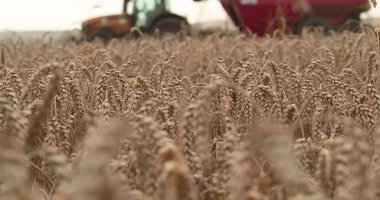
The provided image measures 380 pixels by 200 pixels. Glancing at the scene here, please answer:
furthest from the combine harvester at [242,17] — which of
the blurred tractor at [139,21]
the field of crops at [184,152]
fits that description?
the field of crops at [184,152]

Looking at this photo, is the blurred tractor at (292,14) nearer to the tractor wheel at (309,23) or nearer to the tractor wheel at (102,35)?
the tractor wheel at (309,23)

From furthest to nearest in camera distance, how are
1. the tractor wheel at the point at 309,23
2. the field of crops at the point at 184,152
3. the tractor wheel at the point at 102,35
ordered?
the tractor wheel at the point at 102,35, the tractor wheel at the point at 309,23, the field of crops at the point at 184,152

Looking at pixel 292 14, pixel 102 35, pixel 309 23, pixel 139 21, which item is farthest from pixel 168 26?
pixel 309 23

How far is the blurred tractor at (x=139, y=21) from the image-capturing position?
1384cm

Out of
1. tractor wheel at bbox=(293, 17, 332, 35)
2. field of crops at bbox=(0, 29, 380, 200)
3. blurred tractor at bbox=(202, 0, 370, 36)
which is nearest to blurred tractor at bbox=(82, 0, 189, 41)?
blurred tractor at bbox=(202, 0, 370, 36)

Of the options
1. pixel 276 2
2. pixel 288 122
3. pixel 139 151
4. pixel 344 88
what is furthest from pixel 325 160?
pixel 276 2

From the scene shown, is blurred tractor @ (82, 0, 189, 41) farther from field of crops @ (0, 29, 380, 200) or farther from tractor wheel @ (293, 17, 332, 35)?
field of crops @ (0, 29, 380, 200)

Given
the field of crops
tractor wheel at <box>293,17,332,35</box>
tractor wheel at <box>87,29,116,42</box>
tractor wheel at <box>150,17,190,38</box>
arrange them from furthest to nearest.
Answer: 1. tractor wheel at <box>87,29,116,42</box>
2. tractor wheel at <box>150,17,190,38</box>
3. tractor wheel at <box>293,17,332,35</box>
4. the field of crops

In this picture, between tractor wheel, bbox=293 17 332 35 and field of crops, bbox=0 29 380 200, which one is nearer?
field of crops, bbox=0 29 380 200

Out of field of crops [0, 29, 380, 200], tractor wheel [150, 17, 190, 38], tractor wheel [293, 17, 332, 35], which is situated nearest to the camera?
field of crops [0, 29, 380, 200]

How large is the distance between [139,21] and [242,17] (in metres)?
2.12

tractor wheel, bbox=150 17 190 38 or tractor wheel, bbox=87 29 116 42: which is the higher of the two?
tractor wheel, bbox=150 17 190 38

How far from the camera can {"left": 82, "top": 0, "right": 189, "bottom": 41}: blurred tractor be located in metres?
13.8

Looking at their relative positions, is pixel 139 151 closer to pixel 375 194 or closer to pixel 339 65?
pixel 375 194
